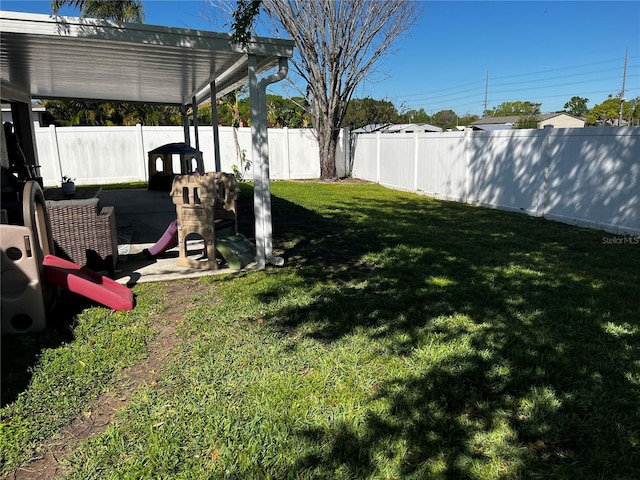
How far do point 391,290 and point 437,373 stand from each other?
1778mm

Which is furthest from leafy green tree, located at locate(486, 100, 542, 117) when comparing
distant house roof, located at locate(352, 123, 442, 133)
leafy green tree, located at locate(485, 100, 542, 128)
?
distant house roof, located at locate(352, 123, 442, 133)

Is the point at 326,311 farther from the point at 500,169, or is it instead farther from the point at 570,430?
the point at 500,169

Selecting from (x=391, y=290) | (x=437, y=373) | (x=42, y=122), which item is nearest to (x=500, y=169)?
(x=391, y=290)

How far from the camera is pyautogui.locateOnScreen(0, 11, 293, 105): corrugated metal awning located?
453 cm

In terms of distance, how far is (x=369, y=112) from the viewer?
44906 millimetres

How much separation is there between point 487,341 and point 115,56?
606 centimetres

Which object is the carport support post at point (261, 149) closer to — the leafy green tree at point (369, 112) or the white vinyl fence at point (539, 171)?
the white vinyl fence at point (539, 171)

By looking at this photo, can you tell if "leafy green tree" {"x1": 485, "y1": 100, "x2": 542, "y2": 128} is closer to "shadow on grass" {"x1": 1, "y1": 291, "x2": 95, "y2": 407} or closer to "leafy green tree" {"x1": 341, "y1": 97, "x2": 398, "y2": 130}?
"leafy green tree" {"x1": 341, "y1": 97, "x2": 398, "y2": 130}

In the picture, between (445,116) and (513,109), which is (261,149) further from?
(513,109)

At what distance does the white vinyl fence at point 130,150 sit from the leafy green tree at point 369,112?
26.0 m

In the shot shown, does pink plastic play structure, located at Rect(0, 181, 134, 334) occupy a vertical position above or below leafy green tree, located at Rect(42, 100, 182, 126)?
below

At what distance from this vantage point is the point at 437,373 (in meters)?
3.17

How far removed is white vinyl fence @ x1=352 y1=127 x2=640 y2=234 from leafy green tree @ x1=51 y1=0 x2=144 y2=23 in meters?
15.5

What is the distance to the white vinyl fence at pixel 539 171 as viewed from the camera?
299 inches
